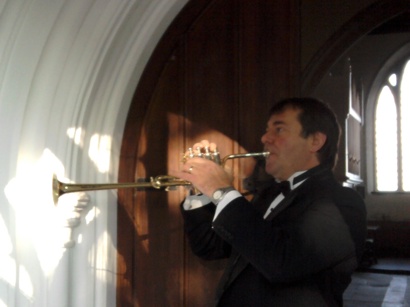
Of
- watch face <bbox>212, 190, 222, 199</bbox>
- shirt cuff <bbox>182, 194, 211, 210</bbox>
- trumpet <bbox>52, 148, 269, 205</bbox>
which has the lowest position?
shirt cuff <bbox>182, 194, 211, 210</bbox>

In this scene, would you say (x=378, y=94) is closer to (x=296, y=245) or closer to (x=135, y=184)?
(x=135, y=184)

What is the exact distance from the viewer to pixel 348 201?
1856mm

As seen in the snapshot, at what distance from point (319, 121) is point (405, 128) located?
9.40 m

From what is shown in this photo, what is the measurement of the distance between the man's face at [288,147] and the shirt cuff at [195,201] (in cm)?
25

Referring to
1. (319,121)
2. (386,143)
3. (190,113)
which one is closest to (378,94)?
(386,143)

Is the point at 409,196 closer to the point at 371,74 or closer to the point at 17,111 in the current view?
the point at 371,74

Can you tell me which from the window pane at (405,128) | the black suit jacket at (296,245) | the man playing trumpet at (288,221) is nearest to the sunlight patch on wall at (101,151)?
the man playing trumpet at (288,221)

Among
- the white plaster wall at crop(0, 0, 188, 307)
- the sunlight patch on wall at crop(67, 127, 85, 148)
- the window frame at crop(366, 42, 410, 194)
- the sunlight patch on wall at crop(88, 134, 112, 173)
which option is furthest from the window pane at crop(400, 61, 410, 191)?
the sunlight patch on wall at crop(67, 127, 85, 148)

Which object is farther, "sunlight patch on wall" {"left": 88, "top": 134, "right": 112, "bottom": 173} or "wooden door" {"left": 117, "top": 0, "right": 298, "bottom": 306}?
"wooden door" {"left": 117, "top": 0, "right": 298, "bottom": 306}

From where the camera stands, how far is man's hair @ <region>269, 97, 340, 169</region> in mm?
1978

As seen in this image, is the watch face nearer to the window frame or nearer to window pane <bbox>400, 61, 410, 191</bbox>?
the window frame

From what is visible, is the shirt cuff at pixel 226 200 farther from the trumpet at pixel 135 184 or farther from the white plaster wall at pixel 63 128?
the white plaster wall at pixel 63 128

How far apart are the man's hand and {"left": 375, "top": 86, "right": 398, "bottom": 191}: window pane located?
945 cm

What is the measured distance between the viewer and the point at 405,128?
1089cm
